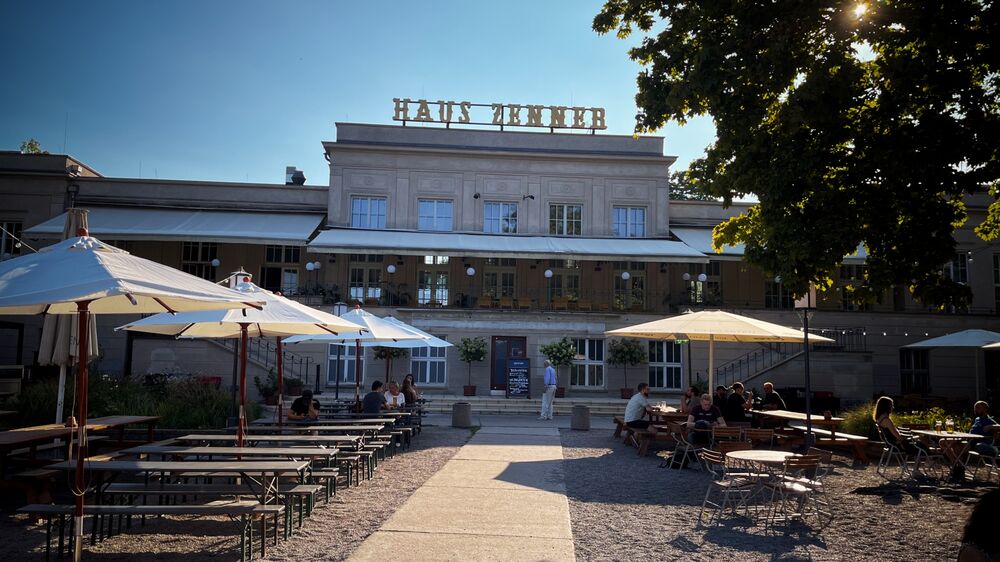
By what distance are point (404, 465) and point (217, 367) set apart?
1498 cm

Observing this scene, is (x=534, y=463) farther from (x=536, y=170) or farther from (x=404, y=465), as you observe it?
(x=536, y=170)

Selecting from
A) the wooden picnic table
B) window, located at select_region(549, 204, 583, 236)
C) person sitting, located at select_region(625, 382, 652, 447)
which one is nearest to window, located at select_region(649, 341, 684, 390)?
window, located at select_region(549, 204, 583, 236)

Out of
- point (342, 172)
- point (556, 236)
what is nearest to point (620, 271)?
point (556, 236)

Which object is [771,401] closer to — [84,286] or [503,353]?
[503,353]

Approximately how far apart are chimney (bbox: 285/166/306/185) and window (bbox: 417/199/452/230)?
7.94 metres

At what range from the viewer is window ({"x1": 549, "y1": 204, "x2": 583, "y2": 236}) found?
29.6 meters

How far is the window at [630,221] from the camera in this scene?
2973 centimetres

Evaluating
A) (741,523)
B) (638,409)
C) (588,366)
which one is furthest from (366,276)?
(741,523)

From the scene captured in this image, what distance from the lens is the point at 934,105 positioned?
944 cm

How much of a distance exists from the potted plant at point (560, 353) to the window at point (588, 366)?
148cm

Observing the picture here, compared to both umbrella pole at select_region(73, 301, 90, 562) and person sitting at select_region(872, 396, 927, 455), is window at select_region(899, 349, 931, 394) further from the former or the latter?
umbrella pole at select_region(73, 301, 90, 562)

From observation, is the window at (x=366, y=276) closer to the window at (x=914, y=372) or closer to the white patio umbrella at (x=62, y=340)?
the white patio umbrella at (x=62, y=340)

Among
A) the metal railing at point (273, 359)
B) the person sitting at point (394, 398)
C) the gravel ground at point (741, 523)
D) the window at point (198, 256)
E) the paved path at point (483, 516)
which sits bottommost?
the gravel ground at point (741, 523)

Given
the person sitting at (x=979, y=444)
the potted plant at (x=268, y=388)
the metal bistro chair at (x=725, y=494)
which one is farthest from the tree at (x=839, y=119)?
the potted plant at (x=268, y=388)
